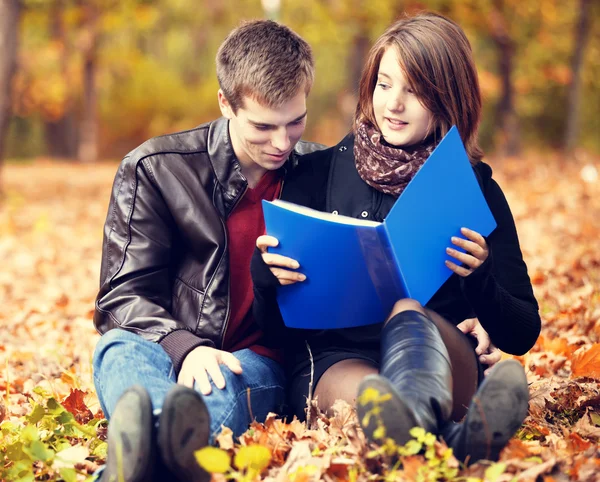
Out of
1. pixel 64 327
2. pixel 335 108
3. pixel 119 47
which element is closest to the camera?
pixel 64 327

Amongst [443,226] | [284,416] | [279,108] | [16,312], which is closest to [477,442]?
[443,226]

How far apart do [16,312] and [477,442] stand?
12.1 ft

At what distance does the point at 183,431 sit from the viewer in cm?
195

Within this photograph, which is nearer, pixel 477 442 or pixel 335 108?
pixel 477 442

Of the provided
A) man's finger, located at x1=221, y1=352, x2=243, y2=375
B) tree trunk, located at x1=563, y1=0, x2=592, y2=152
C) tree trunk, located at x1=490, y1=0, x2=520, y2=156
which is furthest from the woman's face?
tree trunk, located at x1=490, y1=0, x2=520, y2=156

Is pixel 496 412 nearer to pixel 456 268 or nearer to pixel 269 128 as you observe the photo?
pixel 456 268

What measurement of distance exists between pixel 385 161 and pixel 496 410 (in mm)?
Result: 960

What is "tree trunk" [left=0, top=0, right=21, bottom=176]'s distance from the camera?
884 centimetres

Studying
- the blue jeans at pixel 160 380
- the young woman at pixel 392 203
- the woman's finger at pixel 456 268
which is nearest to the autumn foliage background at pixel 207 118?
the blue jeans at pixel 160 380

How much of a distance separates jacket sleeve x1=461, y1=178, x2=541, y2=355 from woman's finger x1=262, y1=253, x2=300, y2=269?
55 centimetres

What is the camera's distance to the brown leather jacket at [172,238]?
2631 mm

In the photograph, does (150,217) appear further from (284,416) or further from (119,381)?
(284,416)

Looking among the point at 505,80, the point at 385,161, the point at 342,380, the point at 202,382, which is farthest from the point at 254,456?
the point at 505,80

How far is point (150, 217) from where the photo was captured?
2.67m
